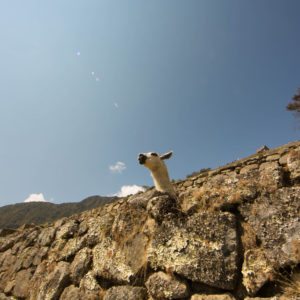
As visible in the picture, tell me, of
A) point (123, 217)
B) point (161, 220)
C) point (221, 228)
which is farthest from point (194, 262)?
point (123, 217)

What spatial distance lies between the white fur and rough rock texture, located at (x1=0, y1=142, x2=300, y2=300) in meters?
0.65

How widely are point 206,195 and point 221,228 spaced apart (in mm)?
487

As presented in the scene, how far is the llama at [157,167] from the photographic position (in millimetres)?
4071

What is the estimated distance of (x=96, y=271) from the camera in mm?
3205

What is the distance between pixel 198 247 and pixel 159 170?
80.9 inches

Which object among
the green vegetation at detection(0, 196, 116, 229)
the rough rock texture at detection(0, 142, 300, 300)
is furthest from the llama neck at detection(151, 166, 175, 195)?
the green vegetation at detection(0, 196, 116, 229)

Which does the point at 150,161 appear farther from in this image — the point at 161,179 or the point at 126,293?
the point at 126,293

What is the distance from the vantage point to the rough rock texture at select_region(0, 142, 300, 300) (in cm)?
199

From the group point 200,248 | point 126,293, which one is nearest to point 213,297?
point 200,248

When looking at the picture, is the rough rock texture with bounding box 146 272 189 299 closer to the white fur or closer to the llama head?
the white fur

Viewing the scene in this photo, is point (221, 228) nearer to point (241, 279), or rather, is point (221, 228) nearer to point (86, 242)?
point (241, 279)

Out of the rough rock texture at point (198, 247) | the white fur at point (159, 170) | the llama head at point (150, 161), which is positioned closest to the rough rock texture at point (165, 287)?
the rough rock texture at point (198, 247)

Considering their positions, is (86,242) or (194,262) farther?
(86,242)

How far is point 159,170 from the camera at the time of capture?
432 centimetres
